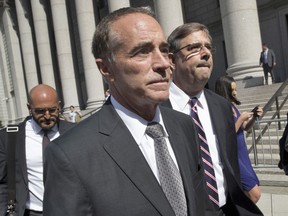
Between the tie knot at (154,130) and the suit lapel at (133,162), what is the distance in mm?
132

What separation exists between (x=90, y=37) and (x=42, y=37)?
737 centimetres

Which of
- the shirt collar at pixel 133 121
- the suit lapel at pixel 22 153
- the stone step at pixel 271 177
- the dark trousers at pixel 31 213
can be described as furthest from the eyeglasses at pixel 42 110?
the stone step at pixel 271 177

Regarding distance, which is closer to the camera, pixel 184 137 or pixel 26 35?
pixel 184 137

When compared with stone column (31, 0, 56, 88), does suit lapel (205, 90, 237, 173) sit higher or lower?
lower

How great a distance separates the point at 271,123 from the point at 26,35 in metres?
26.1

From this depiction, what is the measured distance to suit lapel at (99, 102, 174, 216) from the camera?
4.82 feet

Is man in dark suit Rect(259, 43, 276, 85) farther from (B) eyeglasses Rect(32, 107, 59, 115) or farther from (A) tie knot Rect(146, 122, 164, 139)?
(A) tie knot Rect(146, 122, 164, 139)

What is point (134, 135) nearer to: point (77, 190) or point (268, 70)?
point (77, 190)

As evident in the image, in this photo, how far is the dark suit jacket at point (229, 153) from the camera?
2.45 meters

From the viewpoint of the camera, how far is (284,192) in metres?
6.11

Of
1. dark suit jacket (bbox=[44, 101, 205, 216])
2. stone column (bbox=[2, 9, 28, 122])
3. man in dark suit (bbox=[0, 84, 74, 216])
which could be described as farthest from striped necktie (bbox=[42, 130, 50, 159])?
stone column (bbox=[2, 9, 28, 122])

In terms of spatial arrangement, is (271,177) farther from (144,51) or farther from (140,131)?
(144,51)

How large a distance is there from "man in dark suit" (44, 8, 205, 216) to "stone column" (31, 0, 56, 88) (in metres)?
26.2

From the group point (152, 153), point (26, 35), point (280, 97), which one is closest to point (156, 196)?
point (152, 153)
